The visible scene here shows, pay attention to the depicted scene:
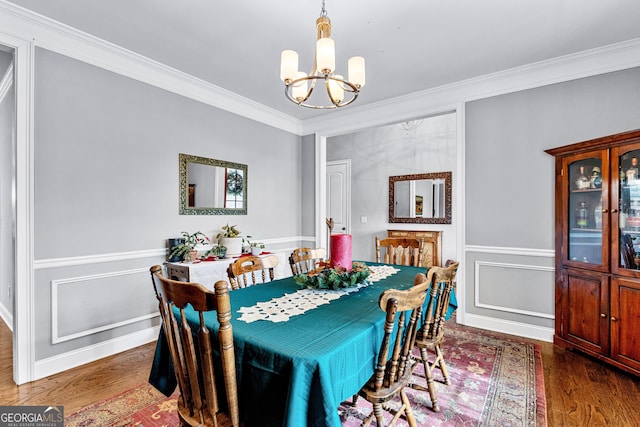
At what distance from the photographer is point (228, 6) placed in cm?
221

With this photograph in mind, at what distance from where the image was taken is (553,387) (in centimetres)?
222

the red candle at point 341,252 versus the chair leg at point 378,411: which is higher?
the red candle at point 341,252

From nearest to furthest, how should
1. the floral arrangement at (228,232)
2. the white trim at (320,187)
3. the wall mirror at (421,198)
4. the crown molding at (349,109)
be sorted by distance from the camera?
1. the crown molding at (349,109)
2. the floral arrangement at (228,232)
3. the white trim at (320,187)
4. the wall mirror at (421,198)

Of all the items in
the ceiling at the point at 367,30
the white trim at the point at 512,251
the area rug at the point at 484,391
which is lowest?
the area rug at the point at 484,391

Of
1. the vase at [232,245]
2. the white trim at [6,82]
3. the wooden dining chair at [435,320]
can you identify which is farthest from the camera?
the vase at [232,245]

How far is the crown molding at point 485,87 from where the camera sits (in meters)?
2.76

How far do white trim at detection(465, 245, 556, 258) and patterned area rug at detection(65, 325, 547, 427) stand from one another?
3.16 feet

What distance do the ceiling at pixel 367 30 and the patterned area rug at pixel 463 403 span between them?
2.59 meters

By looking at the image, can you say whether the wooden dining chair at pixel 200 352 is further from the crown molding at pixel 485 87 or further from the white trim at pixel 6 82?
the crown molding at pixel 485 87

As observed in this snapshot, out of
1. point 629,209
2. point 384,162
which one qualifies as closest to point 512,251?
point 629,209

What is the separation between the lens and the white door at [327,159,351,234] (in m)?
6.04

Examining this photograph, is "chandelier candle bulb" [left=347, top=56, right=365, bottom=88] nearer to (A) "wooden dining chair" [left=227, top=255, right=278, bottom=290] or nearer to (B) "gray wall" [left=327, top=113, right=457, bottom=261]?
(A) "wooden dining chair" [left=227, top=255, right=278, bottom=290]

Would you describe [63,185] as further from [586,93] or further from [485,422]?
[586,93]

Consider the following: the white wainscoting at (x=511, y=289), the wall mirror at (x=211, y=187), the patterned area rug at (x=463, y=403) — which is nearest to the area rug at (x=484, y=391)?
the patterned area rug at (x=463, y=403)
